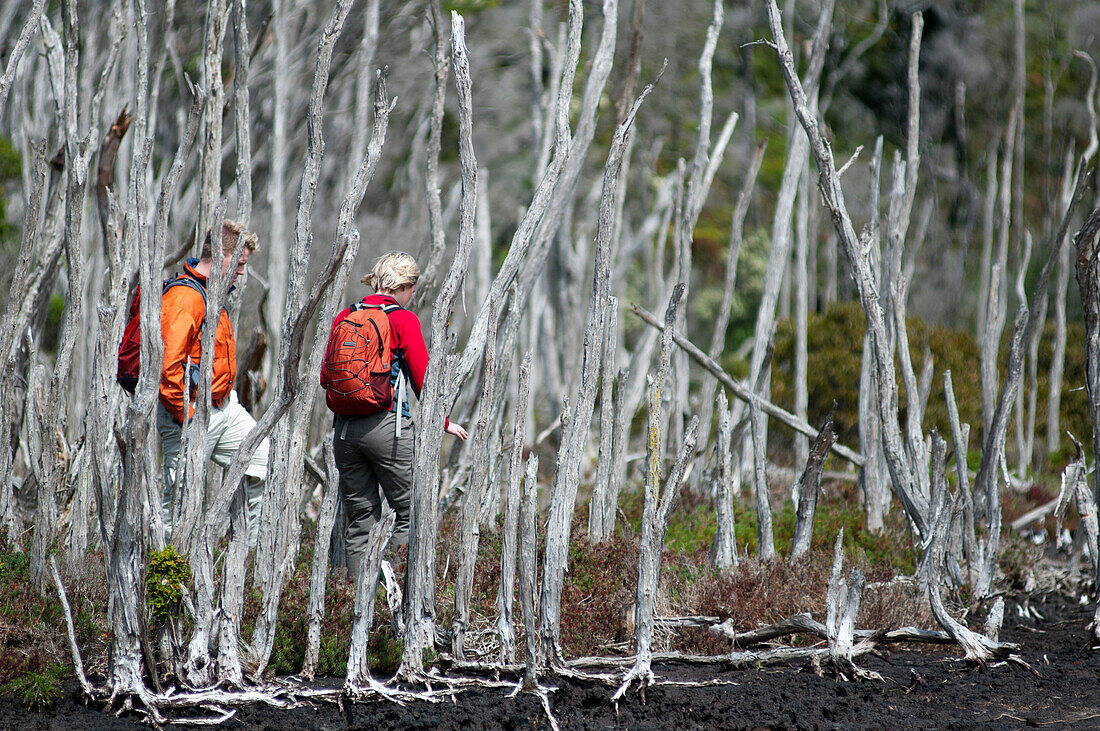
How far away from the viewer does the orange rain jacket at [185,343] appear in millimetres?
3717

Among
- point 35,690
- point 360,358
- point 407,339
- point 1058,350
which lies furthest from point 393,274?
point 1058,350

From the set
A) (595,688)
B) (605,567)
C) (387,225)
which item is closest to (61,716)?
(595,688)

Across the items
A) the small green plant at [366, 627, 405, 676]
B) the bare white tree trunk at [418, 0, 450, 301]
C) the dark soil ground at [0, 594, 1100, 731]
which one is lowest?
the dark soil ground at [0, 594, 1100, 731]

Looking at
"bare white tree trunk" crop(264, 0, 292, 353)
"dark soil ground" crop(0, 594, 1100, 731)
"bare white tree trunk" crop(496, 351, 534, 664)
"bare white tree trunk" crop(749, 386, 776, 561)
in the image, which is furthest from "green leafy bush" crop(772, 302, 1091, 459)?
"bare white tree trunk" crop(496, 351, 534, 664)

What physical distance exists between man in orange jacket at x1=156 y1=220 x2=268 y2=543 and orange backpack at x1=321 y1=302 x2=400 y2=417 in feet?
1.44

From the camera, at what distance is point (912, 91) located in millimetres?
5258

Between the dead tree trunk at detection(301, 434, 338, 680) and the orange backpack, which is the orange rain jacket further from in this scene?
the dead tree trunk at detection(301, 434, 338, 680)

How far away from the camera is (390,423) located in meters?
3.92

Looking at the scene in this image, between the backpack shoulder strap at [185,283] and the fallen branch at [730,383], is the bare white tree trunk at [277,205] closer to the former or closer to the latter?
the backpack shoulder strap at [185,283]

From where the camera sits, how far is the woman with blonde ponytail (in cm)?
383

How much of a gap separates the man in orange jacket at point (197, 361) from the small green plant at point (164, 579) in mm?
604

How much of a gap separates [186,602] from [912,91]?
15.1ft

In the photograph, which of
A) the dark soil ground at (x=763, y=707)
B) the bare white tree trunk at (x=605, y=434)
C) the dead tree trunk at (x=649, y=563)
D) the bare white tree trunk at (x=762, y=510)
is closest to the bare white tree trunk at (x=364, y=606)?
the dark soil ground at (x=763, y=707)

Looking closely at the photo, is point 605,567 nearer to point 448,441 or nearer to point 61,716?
point 61,716
